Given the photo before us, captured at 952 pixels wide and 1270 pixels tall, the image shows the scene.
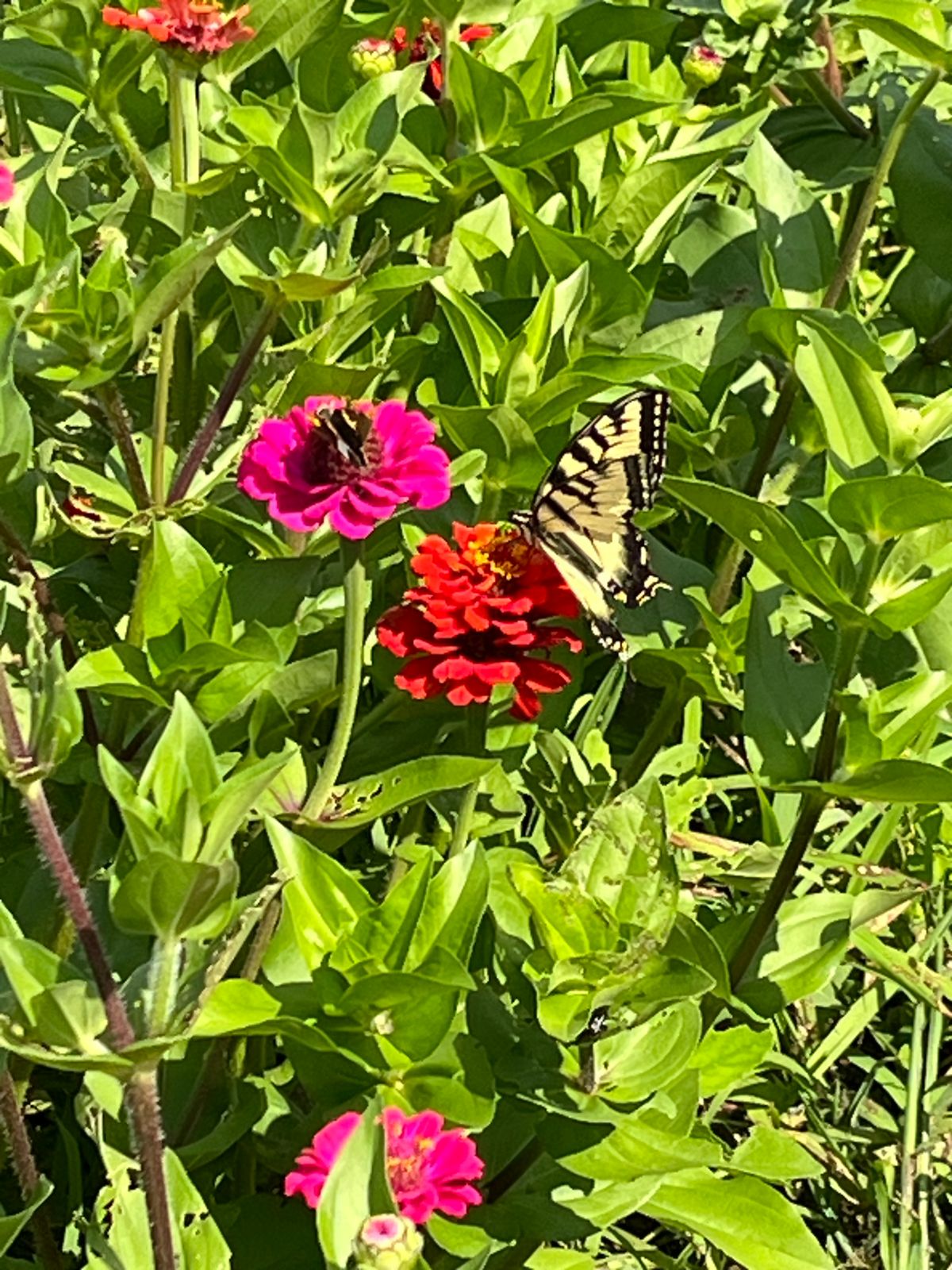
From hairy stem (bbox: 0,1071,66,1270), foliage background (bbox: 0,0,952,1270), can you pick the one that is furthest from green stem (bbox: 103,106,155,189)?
hairy stem (bbox: 0,1071,66,1270)

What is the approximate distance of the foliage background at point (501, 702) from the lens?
39.4 inches

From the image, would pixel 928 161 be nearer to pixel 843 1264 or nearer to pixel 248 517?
pixel 248 517

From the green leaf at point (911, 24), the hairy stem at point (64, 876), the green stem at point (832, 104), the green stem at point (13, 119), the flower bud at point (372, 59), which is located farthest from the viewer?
the green stem at point (832, 104)

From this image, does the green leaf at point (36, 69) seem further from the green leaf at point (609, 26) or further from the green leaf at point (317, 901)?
the green leaf at point (317, 901)

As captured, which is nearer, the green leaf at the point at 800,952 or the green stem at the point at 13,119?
the green leaf at the point at 800,952

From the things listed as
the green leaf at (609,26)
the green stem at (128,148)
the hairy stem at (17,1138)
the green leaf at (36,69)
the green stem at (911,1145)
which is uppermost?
the green leaf at (609,26)

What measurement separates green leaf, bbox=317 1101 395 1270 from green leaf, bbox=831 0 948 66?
0.96m

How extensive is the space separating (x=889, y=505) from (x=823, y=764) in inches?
8.1

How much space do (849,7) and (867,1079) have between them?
3.09ft

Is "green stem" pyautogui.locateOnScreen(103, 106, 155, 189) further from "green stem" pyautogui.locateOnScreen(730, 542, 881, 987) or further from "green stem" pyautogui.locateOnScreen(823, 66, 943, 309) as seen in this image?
"green stem" pyautogui.locateOnScreen(730, 542, 881, 987)

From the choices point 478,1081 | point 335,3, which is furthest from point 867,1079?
point 335,3

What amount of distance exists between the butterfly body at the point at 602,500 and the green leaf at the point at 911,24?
398mm

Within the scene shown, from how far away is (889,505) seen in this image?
1039 millimetres

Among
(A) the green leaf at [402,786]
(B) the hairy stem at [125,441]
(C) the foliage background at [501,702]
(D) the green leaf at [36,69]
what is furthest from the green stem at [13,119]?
(A) the green leaf at [402,786]
